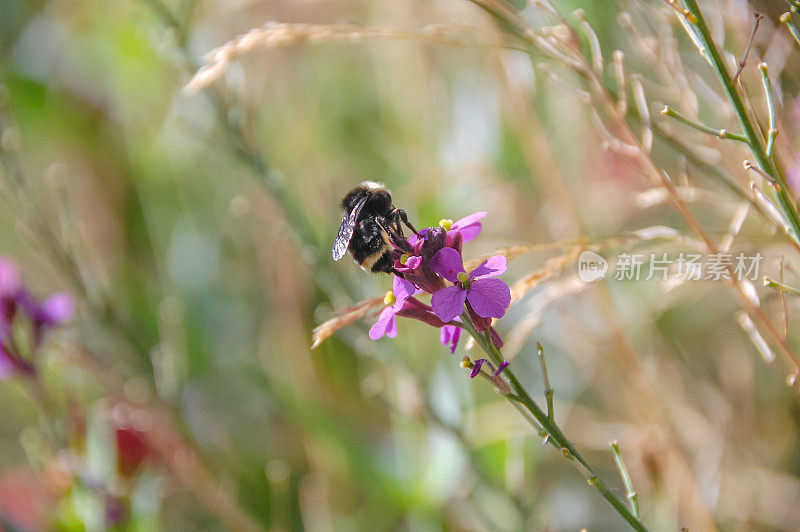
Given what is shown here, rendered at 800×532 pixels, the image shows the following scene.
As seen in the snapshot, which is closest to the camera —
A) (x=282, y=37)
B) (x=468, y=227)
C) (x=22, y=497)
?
(x=468, y=227)

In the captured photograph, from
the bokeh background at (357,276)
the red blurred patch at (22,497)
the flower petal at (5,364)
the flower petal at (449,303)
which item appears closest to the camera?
the flower petal at (449,303)

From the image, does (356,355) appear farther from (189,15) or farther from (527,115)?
(189,15)

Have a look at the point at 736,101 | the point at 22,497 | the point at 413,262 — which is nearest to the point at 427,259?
the point at 413,262

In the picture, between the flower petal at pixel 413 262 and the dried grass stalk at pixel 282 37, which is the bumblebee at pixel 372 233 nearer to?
the flower petal at pixel 413 262

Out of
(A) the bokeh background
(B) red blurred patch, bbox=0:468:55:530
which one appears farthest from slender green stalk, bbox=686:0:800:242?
(B) red blurred patch, bbox=0:468:55:530

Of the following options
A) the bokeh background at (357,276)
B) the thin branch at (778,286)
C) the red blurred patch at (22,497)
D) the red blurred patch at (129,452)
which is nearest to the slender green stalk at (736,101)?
the thin branch at (778,286)

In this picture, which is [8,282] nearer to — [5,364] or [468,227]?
[5,364]

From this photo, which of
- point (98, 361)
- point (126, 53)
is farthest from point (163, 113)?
point (98, 361)
